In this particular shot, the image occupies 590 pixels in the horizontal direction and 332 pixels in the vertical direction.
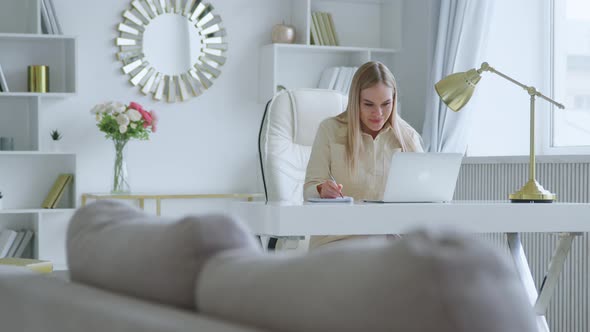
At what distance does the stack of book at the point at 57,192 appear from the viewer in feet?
15.5

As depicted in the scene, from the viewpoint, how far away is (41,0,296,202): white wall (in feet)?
16.1

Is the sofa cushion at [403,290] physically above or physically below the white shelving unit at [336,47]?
below

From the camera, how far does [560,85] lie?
463cm

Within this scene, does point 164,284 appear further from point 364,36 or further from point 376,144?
point 364,36

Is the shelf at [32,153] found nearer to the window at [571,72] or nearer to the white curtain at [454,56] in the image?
the white curtain at [454,56]

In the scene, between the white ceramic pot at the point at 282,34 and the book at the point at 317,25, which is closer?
the white ceramic pot at the point at 282,34

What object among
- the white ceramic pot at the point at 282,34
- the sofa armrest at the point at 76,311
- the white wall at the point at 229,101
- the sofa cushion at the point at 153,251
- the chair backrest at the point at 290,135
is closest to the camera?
the sofa armrest at the point at 76,311

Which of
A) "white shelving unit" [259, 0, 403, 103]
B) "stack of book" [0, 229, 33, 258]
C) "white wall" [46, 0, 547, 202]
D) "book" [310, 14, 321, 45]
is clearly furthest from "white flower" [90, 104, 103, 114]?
"book" [310, 14, 321, 45]

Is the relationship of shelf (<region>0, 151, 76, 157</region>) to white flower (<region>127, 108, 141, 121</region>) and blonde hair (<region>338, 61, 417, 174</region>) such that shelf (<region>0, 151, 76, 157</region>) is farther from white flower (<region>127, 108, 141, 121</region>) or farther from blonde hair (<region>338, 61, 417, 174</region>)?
blonde hair (<region>338, 61, 417, 174</region>)

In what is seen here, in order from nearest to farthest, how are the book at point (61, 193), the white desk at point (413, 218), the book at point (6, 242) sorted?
the white desk at point (413, 218) → the book at point (6, 242) → the book at point (61, 193)

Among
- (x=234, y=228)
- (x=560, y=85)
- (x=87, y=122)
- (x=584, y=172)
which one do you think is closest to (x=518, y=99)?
(x=560, y=85)

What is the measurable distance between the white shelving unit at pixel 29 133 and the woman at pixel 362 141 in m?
1.96

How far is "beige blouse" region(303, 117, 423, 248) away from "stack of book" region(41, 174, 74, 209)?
6.40 feet

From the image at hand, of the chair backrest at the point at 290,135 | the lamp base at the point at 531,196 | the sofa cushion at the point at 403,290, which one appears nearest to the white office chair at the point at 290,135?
the chair backrest at the point at 290,135
